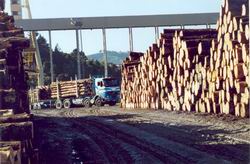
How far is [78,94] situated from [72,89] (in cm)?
70

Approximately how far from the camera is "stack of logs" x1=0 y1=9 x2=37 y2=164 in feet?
22.9

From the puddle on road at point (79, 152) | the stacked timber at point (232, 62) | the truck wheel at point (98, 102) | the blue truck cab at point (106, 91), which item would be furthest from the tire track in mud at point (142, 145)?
the blue truck cab at point (106, 91)

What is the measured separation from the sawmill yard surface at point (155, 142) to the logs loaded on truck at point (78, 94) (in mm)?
18064

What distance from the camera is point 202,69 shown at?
57.6ft

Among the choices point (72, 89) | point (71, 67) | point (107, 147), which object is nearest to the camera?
point (107, 147)

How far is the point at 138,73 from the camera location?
82.6 feet

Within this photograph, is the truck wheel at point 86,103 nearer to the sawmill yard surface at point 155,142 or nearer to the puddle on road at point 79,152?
the sawmill yard surface at point 155,142

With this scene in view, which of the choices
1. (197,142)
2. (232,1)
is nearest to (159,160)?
(197,142)

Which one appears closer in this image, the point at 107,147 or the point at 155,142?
the point at 107,147

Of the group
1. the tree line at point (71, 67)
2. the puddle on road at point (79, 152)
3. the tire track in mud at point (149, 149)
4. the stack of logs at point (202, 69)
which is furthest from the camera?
the tree line at point (71, 67)

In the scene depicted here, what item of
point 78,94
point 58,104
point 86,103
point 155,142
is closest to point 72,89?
point 78,94

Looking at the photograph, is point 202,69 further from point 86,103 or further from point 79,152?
point 86,103

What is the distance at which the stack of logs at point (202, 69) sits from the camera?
14.9m

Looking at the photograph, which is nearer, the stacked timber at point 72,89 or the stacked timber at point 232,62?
the stacked timber at point 232,62
